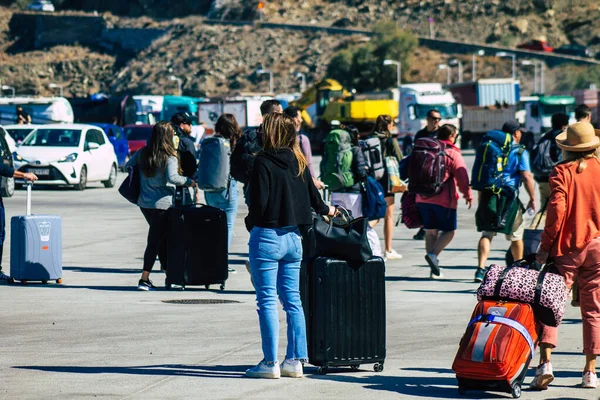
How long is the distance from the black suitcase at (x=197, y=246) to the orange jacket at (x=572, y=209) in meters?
4.99

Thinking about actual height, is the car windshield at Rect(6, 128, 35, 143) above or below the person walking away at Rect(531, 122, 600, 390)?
below

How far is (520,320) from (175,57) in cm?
14065

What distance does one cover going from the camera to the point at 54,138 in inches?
1275

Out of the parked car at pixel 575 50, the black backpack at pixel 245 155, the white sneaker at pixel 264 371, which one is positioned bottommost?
the white sneaker at pixel 264 371

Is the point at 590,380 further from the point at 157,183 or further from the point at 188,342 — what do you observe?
Result: the point at 157,183

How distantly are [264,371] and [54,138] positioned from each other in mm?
24429

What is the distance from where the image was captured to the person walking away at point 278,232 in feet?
28.1

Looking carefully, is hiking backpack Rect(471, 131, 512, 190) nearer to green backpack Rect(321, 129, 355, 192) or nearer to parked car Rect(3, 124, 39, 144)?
green backpack Rect(321, 129, 355, 192)

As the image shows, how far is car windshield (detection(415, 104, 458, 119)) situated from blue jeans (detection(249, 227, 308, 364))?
53.3 metres

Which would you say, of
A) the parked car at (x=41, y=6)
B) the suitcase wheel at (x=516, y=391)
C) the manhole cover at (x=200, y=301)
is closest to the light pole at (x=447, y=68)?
the parked car at (x=41, y=6)

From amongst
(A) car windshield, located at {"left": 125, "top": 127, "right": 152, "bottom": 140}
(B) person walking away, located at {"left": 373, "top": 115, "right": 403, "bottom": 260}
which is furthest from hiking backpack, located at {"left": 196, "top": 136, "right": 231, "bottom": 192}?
(A) car windshield, located at {"left": 125, "top": 127, "right": 152, "bottom": 140}

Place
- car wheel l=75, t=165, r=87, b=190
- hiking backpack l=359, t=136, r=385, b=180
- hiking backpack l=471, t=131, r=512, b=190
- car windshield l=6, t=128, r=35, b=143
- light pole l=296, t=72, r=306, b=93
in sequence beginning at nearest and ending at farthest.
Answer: hiking backpack l=471, t=131, r=512, b=190
hiking backpack l=359, t=136, r=385, b=180
car wheel l=75, t=165, r=87, b=190
car windshield l=6, t=128, r=35, b=143
light pole l=296, t=72, r=306, b=93

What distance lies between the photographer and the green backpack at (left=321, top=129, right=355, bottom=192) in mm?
14516

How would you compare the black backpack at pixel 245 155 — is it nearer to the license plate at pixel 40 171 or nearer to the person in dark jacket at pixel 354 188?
the person in dark jacket at pixel 354 188
